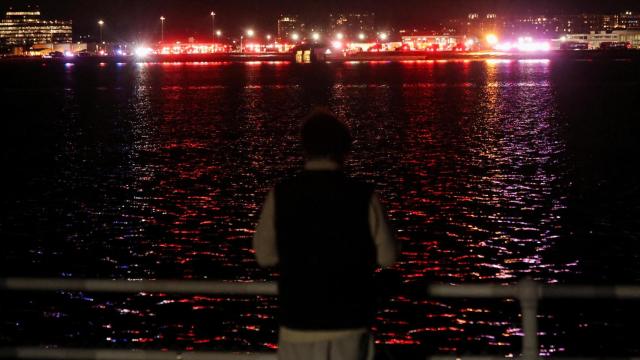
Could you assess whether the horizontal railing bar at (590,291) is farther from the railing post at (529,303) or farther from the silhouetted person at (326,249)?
the silhouetted person at (326,249)

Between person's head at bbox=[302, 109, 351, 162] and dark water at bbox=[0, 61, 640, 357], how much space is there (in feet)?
3.05

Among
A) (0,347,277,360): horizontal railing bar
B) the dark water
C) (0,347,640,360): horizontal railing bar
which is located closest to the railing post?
(0,347,640,360): horizontal railing bar

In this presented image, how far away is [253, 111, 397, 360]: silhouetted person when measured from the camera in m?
5.38

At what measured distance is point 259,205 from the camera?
40.0m

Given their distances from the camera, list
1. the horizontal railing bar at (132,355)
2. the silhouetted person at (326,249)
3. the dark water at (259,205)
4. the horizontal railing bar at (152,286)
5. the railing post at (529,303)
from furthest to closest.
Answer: the dark water at (259,205) → the horizontal railing bar at (132,355) → the horizontal railing bar at (152,286) → the railing post at (529,303) → the silhouetted person at (326,249)

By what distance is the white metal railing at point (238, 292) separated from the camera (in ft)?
19.6

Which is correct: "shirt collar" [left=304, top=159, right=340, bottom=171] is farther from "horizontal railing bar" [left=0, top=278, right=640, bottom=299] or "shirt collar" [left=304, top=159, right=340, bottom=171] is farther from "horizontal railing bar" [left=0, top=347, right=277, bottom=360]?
"horizontal railing bar" [left=0, top=347, right=277, bottom=360]

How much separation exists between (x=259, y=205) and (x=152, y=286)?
3371 centimetres

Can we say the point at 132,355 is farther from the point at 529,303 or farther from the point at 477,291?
the point at 529,303

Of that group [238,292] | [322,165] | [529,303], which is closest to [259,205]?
[238,292]

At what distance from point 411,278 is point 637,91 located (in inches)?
4575

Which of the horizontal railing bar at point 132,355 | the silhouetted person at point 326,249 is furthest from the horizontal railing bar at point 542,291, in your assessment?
the silhouetted person at point 326,249

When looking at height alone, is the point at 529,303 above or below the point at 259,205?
above

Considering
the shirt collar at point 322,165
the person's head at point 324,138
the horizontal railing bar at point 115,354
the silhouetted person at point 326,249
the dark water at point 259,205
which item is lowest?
the dark water at point 259,205
